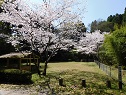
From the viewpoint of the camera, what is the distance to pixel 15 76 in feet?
53.7

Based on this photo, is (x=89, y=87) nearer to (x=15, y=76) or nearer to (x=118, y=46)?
(x=15, y=76)

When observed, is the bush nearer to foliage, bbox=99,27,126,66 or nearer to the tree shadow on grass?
the tree shadow on grass

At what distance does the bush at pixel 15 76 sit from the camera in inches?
639

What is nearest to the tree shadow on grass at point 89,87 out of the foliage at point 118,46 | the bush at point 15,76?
the bush at point 15,76

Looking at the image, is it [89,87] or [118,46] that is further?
[118,46]

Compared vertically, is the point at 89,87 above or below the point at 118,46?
below

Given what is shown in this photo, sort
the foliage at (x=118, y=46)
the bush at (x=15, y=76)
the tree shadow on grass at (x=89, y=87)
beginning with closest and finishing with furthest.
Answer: the tree shadow on grass at (x=89, y=87), the bush at (x=15, y=76), the foliage at (x=118, y=46)

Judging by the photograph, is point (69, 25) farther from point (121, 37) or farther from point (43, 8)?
point (121, 37)

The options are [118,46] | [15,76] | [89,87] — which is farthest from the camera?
[118,46]

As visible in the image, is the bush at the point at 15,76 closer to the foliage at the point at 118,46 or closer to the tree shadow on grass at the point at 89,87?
the tree shadow on grass at the point at 89,87

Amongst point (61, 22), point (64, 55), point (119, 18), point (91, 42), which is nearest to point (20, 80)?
point (61, 22)

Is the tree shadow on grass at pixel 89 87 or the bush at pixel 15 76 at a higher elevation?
the bush at pixel 15 76

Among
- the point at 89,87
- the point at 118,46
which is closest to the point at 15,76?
the point at 89,87

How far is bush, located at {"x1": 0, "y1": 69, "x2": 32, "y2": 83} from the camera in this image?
16.2 m
